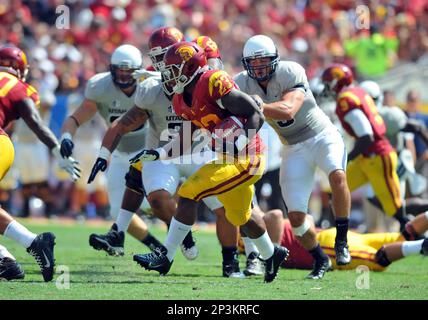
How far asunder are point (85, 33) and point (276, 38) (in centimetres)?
275

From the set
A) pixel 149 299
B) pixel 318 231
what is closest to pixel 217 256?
pixel 318 231

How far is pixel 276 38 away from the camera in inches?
555

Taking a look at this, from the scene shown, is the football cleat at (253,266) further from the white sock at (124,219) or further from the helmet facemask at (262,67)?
the helmet facemask at (262,67)

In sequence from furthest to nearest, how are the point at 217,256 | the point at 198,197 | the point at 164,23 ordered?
the point at 164,23
the point at 217,256
the point at 198,197

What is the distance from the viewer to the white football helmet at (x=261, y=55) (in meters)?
6.77

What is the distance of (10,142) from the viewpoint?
21.4 feet

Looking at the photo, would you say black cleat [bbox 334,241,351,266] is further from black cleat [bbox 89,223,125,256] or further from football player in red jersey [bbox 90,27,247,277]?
black cleat [bbox 89,223,125,256]

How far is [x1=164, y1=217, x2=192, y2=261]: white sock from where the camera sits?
6.31m

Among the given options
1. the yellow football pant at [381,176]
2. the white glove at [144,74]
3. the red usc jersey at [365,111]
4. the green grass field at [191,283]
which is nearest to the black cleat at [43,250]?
the green grass field at [191,283]

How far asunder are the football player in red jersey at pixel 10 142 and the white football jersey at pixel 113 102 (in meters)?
0.96

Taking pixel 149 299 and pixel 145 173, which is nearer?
pixel 149 299

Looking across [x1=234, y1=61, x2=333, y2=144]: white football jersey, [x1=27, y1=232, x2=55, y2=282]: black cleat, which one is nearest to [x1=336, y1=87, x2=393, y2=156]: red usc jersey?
[x1=234, y1=61, x2=333, y2=144]: white football jersey

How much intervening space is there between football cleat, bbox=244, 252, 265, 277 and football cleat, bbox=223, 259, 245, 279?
77mm

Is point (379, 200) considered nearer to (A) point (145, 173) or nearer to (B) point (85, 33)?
(A) point (145, 173)
